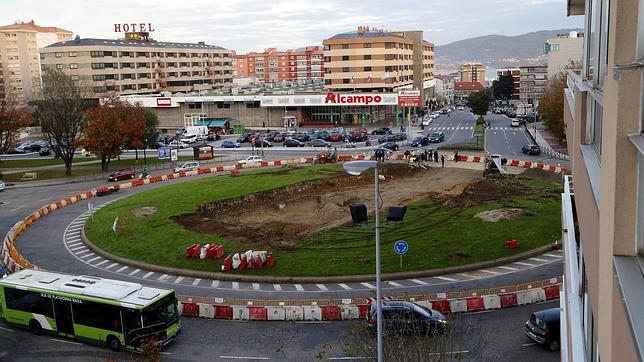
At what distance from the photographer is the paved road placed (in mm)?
17234

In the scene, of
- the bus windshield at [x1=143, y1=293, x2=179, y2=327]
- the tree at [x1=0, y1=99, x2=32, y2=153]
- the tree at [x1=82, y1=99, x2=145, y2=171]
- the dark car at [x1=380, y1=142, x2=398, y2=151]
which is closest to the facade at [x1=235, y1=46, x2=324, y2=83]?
the dark car at [x1=380, y1=142, x2=398, y2=151]

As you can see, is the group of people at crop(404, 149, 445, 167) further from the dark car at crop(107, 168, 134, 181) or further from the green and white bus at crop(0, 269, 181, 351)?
the green and white bus at crop(0, 269, 181, 351)

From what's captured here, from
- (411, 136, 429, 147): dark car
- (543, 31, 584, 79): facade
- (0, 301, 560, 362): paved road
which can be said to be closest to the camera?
(0, 301, 560, 362): paved road

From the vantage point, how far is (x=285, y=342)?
18.5 meters

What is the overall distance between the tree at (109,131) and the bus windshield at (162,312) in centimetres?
3781

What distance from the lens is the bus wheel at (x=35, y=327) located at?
65.6ft

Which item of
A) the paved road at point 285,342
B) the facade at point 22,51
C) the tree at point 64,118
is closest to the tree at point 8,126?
the tree at point 64,118

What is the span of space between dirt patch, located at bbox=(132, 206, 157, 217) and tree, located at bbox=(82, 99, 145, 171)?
1843cm

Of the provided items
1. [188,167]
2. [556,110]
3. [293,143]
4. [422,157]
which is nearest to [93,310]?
[188,167]

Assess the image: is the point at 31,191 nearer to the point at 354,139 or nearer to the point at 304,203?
the point at 304,203

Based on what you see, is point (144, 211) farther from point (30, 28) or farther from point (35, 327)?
point (30, 28)

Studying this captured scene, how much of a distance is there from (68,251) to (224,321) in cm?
1395

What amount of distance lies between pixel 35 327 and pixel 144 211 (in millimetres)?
16842

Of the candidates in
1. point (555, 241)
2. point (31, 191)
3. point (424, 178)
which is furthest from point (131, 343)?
point (31, 191)
